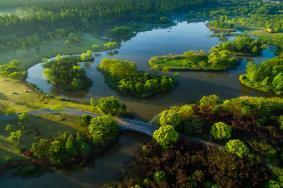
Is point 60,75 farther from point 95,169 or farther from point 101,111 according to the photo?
point 95,169

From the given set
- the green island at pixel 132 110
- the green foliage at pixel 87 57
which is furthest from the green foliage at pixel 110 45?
the green foliage at pixel 87 57

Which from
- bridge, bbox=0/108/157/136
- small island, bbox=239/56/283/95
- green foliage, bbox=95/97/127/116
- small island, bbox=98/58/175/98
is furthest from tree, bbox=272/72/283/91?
green foliage, bbox=95/97/127/116

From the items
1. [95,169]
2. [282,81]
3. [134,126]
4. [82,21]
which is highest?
[82,21]

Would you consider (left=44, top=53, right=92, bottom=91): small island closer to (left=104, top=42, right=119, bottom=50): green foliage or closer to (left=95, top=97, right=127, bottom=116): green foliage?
(left=95, top=97, right=127, bottom=116): green foliage

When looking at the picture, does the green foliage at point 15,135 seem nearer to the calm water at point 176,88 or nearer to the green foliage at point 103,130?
the green foliage at point 103,130

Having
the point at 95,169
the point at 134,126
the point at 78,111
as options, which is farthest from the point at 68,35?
the point at 95,169

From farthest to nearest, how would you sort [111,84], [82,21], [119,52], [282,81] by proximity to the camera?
[82,21], [119,52], [111,84], [282,81]
